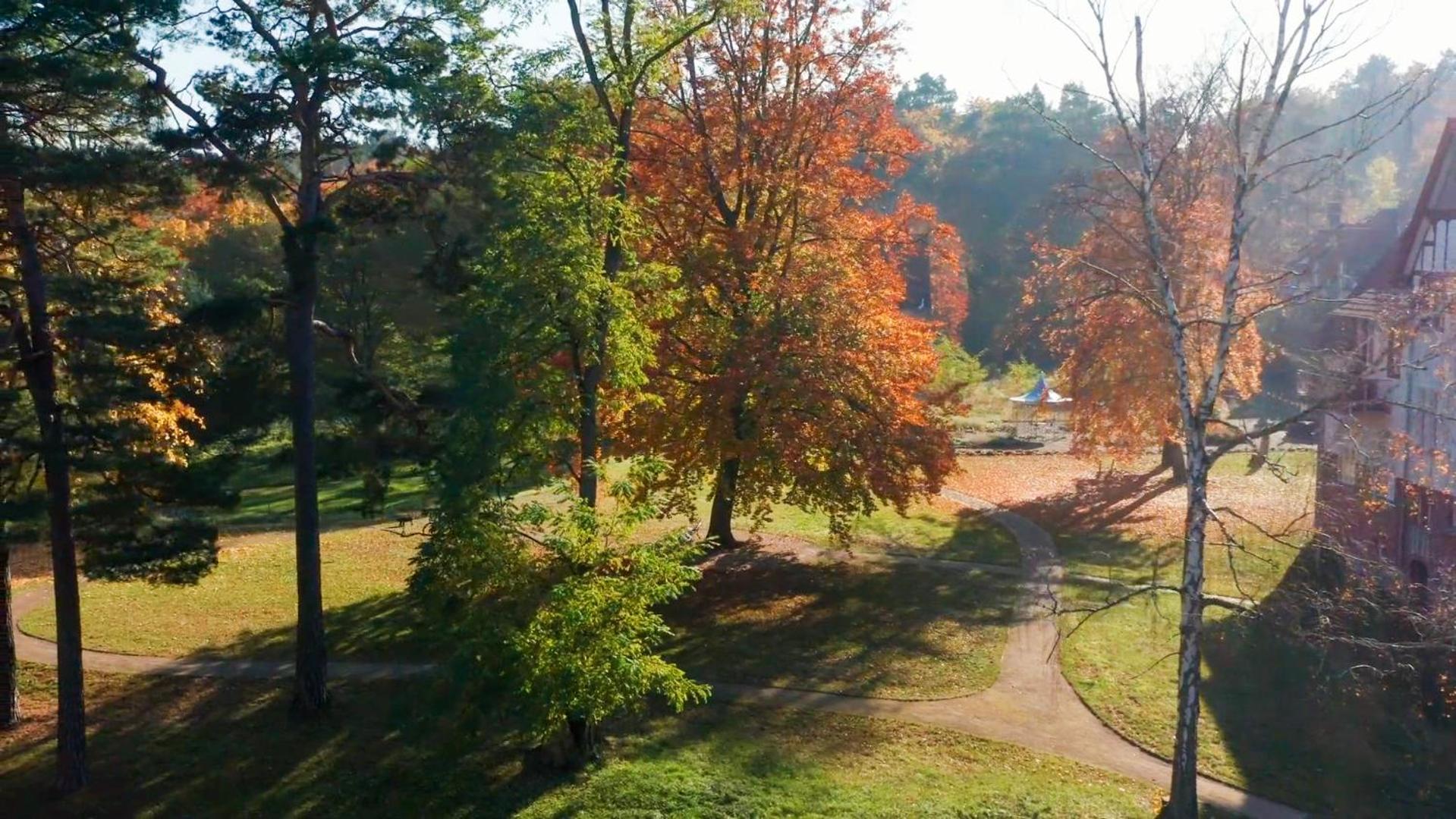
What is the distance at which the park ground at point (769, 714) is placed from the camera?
535 inches

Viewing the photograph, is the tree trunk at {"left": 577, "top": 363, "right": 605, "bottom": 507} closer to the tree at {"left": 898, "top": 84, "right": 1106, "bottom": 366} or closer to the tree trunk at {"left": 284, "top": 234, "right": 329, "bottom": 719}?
the tree trunk at {"left": 284, "top": 234, "right": 329, "bottom": 719}

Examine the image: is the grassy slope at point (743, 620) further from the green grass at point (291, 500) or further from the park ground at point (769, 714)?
the green grass at point (291, 500)

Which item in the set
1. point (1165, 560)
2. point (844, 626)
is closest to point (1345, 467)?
point (1165, 560)

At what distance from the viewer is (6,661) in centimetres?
1650

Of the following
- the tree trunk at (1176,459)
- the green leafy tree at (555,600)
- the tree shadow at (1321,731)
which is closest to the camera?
the green leafy tree at (555,600)

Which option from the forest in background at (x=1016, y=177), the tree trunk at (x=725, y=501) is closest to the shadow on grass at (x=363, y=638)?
the tree trunk at (x=725, y=501)

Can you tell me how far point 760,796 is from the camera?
13.2 m

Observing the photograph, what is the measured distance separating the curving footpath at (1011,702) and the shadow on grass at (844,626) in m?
0.36

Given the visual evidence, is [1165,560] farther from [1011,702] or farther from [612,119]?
[612,119]

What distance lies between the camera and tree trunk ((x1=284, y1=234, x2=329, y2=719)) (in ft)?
51.1

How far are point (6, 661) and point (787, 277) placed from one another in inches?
564

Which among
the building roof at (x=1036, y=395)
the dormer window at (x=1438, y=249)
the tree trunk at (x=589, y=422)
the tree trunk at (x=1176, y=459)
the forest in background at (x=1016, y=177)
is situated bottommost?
the tree trunk at (x=1176, y=459)

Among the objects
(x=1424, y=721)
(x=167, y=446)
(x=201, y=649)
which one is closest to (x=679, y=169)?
(x=167, y=446)

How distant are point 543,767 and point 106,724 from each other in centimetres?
710
